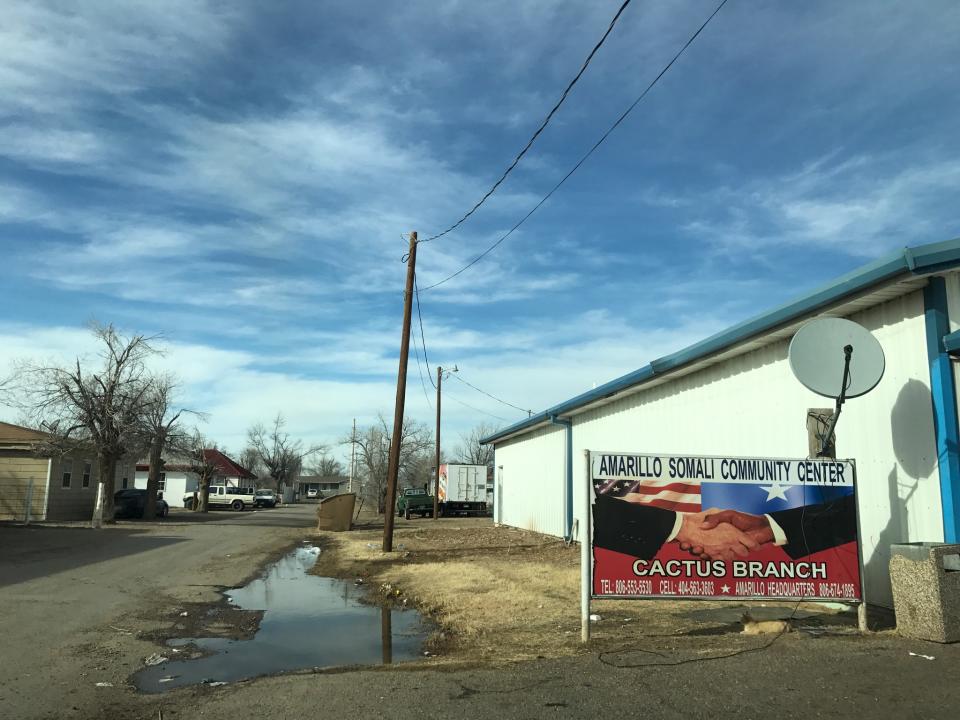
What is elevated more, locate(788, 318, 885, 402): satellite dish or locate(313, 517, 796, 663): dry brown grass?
locate(788, 318, 885, 402): satellite dish

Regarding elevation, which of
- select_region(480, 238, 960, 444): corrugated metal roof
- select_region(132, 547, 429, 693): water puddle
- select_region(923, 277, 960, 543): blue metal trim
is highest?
select_region(480, 238, 960, 444): corrugated metal roof

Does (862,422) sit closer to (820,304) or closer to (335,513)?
(820,304)

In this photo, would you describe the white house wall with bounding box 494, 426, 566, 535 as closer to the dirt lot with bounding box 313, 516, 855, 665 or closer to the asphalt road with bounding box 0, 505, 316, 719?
the dirt lot with bounding box 313, 516, 855, 665

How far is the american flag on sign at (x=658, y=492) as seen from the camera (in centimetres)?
756

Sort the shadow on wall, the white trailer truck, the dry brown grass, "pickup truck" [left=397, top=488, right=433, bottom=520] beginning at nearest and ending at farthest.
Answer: the dry brown grass → the shadow on wall → "pickup truck" [left=397, top=488, right=433, bottom=520] → the white trailer truck

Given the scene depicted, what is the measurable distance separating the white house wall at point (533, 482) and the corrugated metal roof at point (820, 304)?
7.56m

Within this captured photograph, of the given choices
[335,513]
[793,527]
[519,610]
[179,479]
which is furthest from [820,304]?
[179,479]

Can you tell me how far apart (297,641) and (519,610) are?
2.78 metres

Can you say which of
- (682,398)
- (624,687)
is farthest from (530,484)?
(624,687)

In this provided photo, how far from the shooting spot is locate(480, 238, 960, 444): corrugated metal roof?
774 cm

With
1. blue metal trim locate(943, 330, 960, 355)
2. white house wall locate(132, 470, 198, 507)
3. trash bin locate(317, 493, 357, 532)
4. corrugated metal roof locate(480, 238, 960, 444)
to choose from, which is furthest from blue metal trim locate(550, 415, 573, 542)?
white house wall locate(132, 470, 198, 507)

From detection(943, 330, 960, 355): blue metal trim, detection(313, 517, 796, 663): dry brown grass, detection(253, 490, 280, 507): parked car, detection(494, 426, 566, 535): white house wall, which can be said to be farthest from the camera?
detection(253, 490, 280, 507): parked car

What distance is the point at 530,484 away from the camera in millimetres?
26859

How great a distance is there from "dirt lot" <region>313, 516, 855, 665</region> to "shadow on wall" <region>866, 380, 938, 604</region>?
1.08 metres
